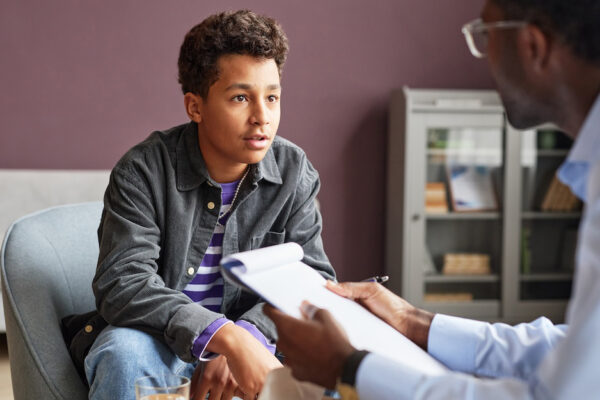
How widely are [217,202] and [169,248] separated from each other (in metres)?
0.15

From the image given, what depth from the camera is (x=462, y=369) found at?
4.35 feet

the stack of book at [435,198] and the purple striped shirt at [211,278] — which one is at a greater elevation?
the purple striped shirt at [211,278]

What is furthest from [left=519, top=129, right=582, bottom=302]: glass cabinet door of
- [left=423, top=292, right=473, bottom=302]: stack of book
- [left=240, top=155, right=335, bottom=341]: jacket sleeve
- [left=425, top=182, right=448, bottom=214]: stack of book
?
[left=240, top=155, right=335, bottom=341]: jacket sleeve

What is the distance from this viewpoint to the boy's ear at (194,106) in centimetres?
172

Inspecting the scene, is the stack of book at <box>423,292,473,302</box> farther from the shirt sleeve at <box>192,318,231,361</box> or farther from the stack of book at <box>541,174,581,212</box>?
the shirt sleeve at <box>192,318,231,361</box>

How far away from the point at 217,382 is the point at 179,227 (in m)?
0.35

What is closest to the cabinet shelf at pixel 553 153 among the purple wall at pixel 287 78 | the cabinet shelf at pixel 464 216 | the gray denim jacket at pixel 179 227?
the cabinet shelf at pixel 464 216

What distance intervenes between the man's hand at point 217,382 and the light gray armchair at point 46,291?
0.25 metres

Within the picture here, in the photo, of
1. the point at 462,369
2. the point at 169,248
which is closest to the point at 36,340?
the point at 169,248

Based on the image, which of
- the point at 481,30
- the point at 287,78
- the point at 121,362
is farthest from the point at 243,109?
the point at 287,78

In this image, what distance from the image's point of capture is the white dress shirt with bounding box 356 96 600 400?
78 centimetres

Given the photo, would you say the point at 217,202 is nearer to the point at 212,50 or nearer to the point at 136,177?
the point at 136,177

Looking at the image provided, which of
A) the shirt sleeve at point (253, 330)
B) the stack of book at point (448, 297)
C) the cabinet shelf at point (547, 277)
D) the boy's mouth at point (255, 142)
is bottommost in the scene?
the stack of book at point (448, 297)

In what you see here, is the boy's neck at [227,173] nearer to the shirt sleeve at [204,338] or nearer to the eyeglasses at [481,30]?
the shirt sleeve at [204,338]
